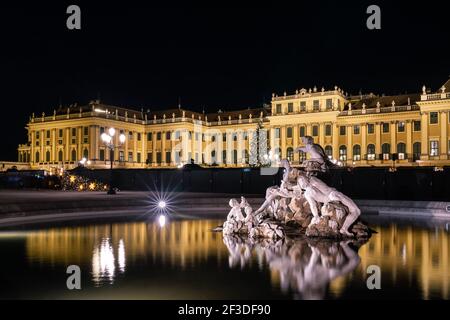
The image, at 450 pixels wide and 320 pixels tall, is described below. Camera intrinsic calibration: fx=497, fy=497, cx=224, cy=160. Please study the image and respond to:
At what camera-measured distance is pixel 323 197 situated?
499 inches

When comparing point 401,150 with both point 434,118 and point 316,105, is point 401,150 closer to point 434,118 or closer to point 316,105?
point 434,118

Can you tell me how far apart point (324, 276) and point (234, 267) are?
159 centimetres

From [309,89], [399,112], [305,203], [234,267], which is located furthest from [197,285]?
[309,89]

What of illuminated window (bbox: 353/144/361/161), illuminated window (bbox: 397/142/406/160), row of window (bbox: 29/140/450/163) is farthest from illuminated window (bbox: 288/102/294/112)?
illuminated window (bbox: 397/142/406/160)

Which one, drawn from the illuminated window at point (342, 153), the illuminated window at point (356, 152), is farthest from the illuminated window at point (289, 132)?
the illuminated window at point (356, 152)

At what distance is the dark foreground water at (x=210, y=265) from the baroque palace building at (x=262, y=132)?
5061 centimetres

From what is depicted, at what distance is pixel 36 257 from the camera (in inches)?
368

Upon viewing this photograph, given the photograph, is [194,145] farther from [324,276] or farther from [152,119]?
[324,276]

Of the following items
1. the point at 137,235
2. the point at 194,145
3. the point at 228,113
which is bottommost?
the point at 137,235

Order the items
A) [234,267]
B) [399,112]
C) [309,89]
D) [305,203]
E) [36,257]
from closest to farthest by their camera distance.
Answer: [234,267] < [36,257] < [305,203] < [399,112] < [309,89]

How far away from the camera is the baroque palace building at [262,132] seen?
222 ft

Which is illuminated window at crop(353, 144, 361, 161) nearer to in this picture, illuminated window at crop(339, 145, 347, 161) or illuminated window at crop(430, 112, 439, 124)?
illuminated window at crop(339, 145, 347, 161)

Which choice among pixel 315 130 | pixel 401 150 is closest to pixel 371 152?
pixel 401 150

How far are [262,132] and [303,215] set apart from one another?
58.3 m
